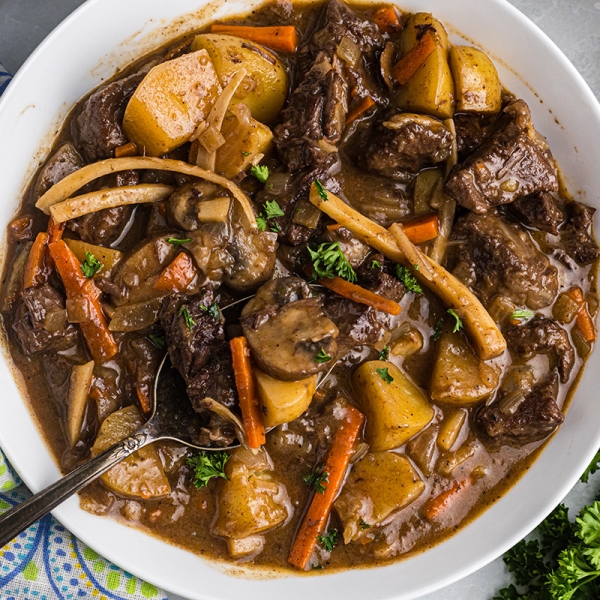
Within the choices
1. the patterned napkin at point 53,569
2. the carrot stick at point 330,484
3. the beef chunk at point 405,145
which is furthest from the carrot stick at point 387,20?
the patterned napkin at point 53,569

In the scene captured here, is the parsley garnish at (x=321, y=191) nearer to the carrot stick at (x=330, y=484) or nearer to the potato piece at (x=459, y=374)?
the potato piece at (x=459, y=374)

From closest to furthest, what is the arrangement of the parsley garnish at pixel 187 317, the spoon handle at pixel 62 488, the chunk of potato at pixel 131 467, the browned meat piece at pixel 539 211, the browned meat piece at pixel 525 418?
the spoon handle at pixel 62 488 → the parsley garnish at pixel 187 317 → the chunk of potato at pixel 131 467 → the browned meat piece at pixel 525 418 → the browned meat piece at pixel 539 211

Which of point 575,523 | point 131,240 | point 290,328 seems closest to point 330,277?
point 290,328

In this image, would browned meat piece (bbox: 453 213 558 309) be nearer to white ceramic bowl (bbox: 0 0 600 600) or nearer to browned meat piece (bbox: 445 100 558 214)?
browned meat piece (bbox: 445 100 558 214)

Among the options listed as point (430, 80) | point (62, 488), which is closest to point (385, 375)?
point (430, 80)

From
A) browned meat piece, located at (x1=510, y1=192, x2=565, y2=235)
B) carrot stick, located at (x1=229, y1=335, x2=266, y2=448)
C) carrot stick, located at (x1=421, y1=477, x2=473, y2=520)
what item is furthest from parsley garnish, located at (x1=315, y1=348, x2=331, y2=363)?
browned meat piece, located at (x1=510, y1=192, x2=565, y2=235)

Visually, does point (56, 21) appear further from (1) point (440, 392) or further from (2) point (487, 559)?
(2) point (487, 559)
